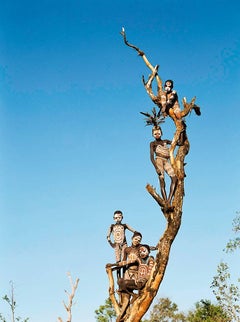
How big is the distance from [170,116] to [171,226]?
2.62 m

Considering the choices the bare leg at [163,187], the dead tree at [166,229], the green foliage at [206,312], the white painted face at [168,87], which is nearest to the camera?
the dead tree at [166,229]

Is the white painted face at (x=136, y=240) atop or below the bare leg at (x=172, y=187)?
below

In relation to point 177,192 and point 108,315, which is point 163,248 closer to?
point 177,192

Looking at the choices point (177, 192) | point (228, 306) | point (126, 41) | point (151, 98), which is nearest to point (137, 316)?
point (177, 192)

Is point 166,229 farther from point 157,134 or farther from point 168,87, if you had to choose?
point 168,87

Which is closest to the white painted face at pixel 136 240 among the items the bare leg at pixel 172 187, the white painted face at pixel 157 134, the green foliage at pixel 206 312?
the bare leg at pixel 172 187

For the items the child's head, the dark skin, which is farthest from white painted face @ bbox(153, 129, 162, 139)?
the child's head

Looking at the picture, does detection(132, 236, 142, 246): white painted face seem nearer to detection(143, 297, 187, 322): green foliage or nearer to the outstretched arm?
the outstretched arm

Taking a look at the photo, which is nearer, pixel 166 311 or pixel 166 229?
pixel 166 229

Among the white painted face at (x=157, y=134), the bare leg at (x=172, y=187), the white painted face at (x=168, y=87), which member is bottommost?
the bare leg at (x=172, y=187)

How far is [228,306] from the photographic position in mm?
28906

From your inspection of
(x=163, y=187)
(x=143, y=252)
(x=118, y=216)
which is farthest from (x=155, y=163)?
(x=143, y=252)

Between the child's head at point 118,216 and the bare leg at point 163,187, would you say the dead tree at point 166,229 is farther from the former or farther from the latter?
the child's head at point 118,216

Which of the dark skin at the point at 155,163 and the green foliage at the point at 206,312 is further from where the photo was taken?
the green foliage at the point at 206,312
